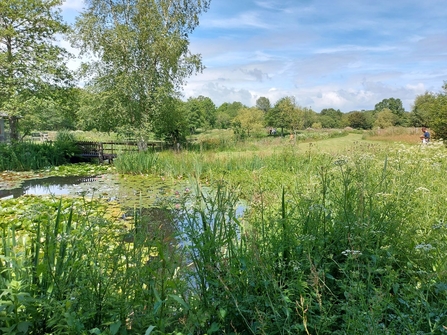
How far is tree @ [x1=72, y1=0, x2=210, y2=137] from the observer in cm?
1455

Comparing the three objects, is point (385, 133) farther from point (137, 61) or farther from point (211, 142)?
point (137, 61)

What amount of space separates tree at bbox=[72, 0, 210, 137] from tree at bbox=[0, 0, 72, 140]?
1615mm

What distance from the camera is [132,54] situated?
49.6 feet

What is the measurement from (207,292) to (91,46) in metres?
15.8

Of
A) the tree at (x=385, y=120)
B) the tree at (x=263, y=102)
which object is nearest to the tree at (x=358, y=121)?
the tree at (x=385, y=120)

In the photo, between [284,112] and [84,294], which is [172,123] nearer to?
[84,294]

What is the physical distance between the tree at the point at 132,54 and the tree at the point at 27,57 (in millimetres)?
1615

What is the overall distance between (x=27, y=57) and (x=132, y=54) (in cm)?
499

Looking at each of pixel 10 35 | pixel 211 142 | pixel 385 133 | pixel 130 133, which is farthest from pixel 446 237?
pixel 385 133

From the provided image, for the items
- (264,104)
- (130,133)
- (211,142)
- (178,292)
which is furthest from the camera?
(264,104)

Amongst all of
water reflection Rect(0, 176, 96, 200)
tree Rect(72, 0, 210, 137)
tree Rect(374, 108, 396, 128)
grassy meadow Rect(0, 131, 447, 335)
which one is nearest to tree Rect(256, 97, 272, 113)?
tree Rect(374, 108, 396, 128)

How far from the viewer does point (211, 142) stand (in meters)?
17.7

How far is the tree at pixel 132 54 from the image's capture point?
47.8 ft

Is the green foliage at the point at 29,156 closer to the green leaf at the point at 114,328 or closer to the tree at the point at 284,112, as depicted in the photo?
the green leaf at the point at 114,328
